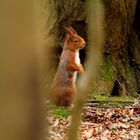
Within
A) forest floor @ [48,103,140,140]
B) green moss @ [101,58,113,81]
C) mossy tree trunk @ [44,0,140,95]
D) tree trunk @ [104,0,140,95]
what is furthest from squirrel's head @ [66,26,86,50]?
tree trunk @ [104,0,140,95]

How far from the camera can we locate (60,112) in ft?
37.0

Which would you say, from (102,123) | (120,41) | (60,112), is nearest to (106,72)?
(120,41)

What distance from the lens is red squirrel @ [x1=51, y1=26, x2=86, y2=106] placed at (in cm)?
1205

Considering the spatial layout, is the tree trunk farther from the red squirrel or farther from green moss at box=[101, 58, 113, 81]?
the red squirrel

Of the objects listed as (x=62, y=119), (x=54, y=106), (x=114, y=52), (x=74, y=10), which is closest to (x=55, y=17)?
(x=74, y=10)

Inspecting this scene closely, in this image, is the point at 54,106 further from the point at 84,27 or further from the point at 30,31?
the point at 30,31

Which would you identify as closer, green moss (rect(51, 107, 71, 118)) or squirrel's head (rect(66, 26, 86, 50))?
green moss (rect(51, 107, 71, 118))

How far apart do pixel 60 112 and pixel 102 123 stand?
1.33 metres

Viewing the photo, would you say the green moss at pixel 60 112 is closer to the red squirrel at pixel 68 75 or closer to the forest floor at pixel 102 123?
the forest floor at pixel 102 123

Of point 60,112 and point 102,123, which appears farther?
point 60,112

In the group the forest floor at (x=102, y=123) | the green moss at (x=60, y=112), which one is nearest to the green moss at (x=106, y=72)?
the forest floor at (x=102, y=123)

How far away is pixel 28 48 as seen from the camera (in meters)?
1.81

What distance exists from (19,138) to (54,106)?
1020cm

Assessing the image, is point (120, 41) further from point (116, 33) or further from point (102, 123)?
point (102, 123)
